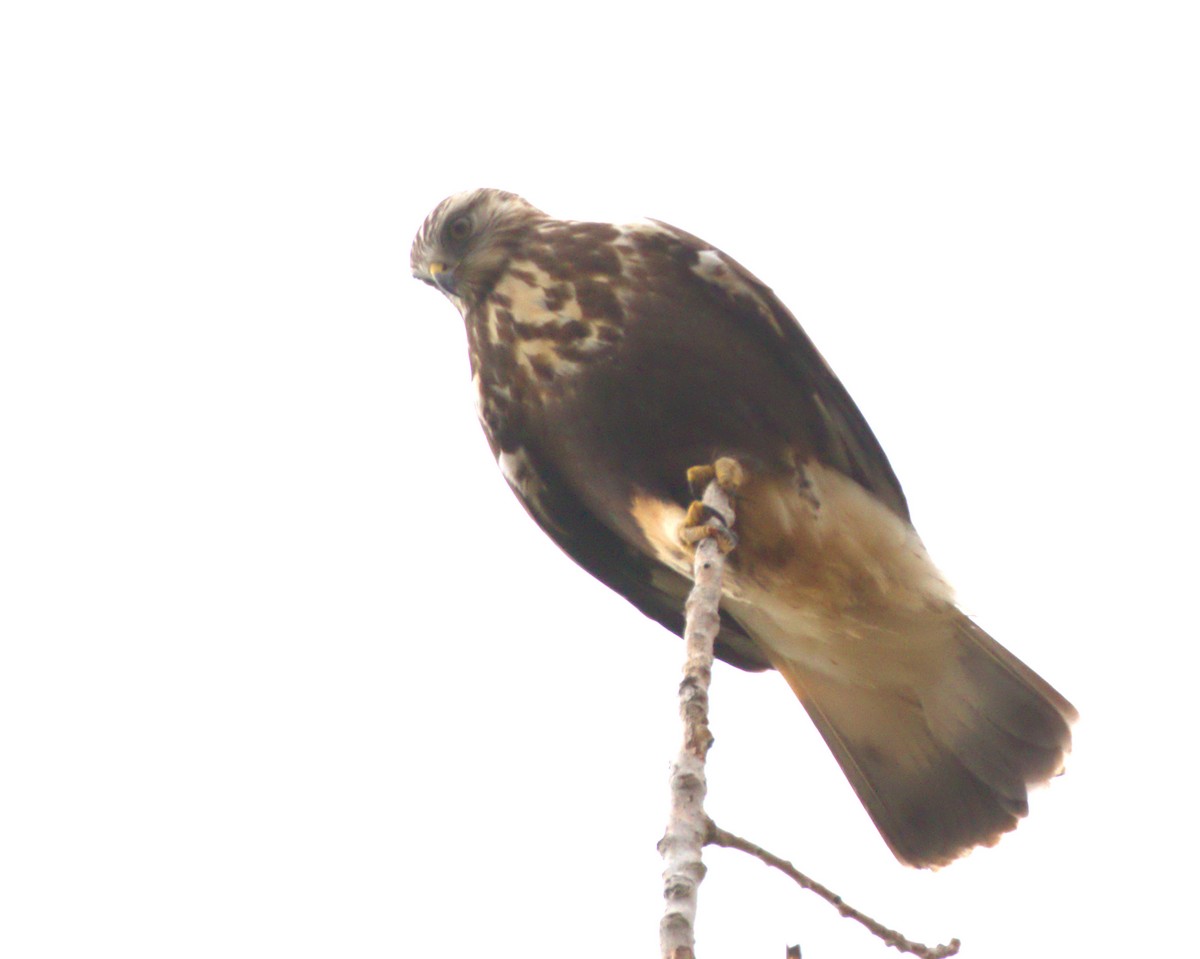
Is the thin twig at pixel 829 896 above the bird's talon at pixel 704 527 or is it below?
below

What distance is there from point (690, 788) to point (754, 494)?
5.83 feet

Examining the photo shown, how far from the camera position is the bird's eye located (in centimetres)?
473

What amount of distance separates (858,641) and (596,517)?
79 cm


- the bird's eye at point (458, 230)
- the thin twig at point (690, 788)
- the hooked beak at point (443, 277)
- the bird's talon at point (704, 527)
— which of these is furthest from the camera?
the bird's eye at point (458, 230)

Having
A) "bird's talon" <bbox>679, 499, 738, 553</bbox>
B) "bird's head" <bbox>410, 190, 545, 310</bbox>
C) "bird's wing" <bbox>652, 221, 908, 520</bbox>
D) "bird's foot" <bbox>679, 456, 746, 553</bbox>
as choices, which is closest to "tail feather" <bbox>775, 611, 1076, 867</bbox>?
"bird's wing" <bbox>652, 221, 908, 520</bbox>

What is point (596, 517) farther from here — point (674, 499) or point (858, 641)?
point (858, 641)

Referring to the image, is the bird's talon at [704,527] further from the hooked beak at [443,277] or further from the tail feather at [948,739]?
the hooked beak at [443,277]

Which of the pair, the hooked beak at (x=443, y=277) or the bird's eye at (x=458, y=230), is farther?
the bird's eye at (x=458, y=230)

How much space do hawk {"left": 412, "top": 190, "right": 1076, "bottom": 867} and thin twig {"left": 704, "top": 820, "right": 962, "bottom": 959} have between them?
1475 millimetres

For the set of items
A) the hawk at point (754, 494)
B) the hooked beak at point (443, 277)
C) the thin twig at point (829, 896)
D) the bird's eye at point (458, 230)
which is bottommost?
the thin twig at point (829, 896)

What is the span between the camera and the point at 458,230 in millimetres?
4762

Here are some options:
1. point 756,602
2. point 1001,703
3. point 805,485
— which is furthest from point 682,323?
point 1001,703

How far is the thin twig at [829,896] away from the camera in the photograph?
230 cm

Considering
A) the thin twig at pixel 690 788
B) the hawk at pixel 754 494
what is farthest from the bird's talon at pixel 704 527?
the thin twig at pixel 690 788
